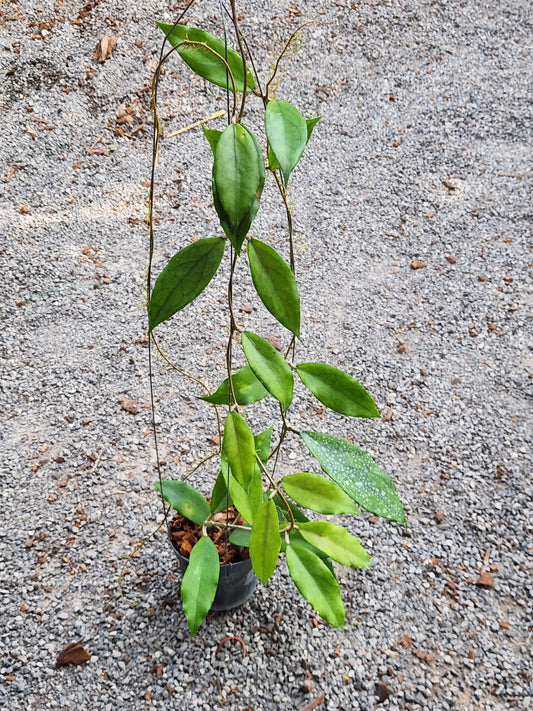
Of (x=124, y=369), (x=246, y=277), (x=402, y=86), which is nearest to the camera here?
(x=124, y=369)

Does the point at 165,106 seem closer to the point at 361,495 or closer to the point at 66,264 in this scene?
the point at 66,264

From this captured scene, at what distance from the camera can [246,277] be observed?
218 cm

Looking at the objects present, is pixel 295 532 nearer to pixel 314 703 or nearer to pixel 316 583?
pixel 316 583

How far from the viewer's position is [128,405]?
1740mm

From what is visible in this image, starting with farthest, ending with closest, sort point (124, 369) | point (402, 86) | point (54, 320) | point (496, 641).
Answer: point (402, 86) → point (54, 320) → point (124, 369) → point (496, 641)

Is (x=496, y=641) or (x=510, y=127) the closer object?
(x=496, y=641)

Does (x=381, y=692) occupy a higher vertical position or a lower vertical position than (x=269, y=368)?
lower

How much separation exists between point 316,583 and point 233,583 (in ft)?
0.96

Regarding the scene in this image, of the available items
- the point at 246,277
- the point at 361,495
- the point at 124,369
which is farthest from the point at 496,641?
the point at 246,277

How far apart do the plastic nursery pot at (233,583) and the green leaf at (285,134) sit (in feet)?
2.45

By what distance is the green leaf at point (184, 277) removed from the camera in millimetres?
748

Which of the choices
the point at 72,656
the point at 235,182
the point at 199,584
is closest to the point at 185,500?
the point at 199,584

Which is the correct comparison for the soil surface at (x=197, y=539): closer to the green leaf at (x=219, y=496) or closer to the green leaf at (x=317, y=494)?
the green leaf at (x=219, y=496)

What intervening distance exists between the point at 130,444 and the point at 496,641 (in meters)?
0.99
